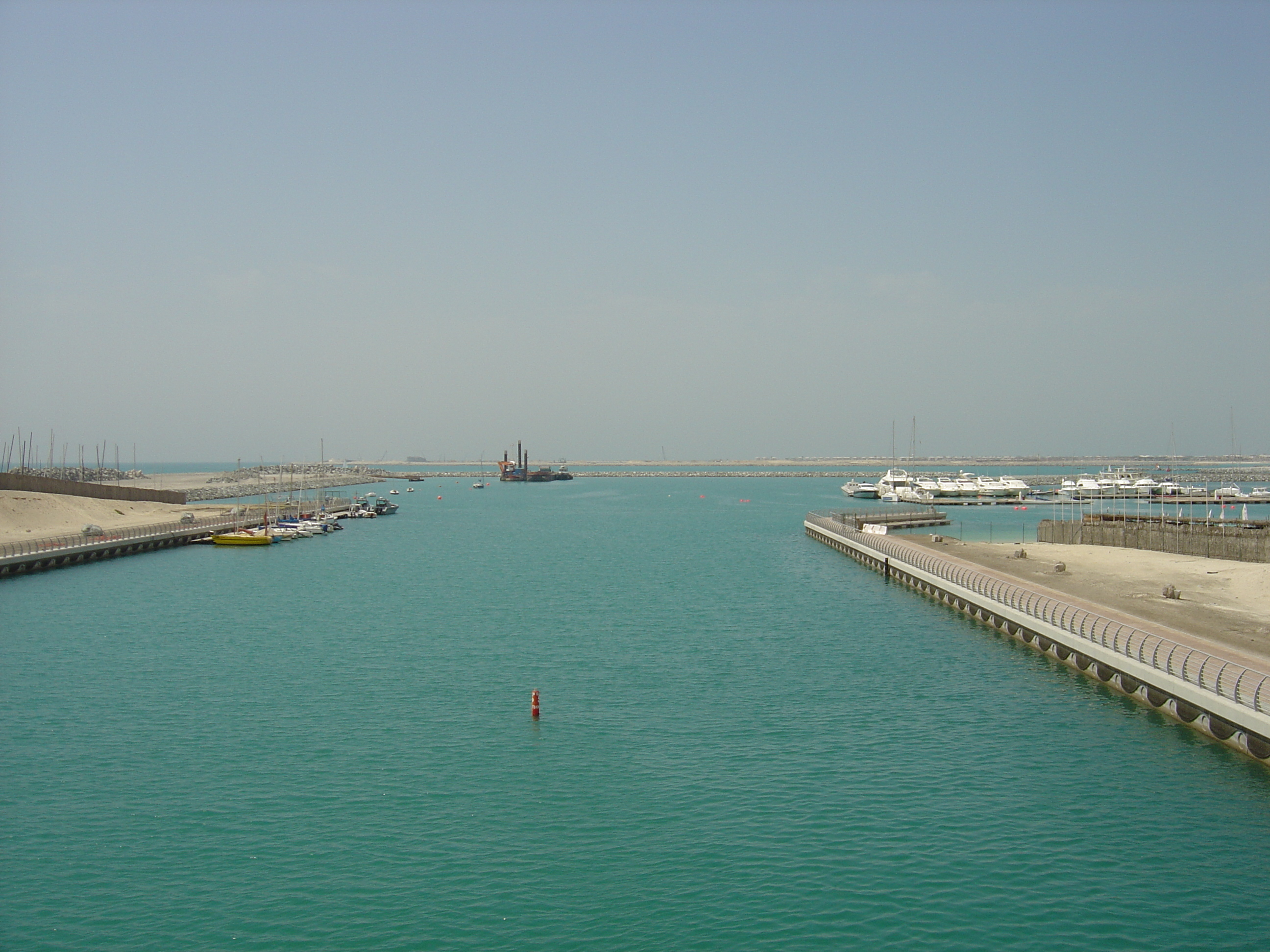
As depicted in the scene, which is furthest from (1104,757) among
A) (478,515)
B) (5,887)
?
(478,515)

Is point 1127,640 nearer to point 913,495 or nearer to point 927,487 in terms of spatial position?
point 913,495

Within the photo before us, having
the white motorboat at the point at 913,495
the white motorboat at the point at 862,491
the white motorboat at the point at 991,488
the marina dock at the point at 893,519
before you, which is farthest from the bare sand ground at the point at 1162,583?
the white motorboat at the point at 862,491

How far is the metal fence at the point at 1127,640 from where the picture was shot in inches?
1121

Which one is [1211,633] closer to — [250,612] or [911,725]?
[911,725]

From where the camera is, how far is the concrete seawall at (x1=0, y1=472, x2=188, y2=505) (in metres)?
97.8

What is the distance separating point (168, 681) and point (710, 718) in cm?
2096

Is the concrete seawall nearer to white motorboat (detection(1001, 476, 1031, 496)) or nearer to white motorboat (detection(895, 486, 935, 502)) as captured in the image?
white motorboat (detection(895, 486, 935, 502))

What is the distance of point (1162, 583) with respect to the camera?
52.6m

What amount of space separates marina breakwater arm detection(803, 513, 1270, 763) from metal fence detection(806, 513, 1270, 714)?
5 centimetres

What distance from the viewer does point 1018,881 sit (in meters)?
20.6

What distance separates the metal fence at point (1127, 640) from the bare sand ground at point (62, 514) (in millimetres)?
75481

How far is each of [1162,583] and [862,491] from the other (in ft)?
418

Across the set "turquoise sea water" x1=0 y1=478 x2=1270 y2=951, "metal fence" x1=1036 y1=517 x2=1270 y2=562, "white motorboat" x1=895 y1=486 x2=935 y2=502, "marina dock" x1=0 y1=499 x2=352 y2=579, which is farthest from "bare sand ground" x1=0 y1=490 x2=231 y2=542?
"white motorboat" x1=895 y1=486 x2=935 y2=502

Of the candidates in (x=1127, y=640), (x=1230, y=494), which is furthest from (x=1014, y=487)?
(x=1127, y=640)
